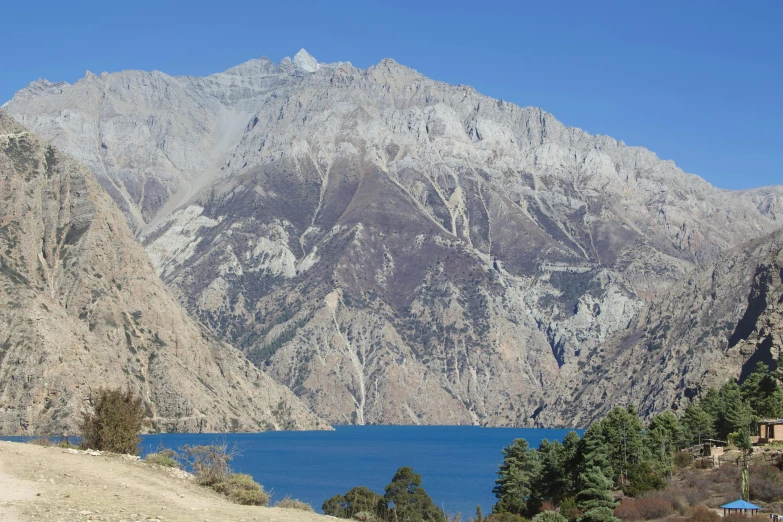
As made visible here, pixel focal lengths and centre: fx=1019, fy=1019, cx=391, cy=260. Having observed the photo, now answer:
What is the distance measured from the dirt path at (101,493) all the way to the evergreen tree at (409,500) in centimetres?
3646

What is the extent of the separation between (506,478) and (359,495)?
12.6 m

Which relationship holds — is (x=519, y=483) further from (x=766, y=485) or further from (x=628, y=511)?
(x=766, y=485)

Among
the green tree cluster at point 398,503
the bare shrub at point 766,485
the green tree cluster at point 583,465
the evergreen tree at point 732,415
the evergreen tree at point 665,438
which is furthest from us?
the evergreen tree at point 732,415

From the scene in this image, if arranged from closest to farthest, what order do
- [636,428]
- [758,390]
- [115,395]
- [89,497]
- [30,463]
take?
[89,497], [30,463], [115,395], [636,428], [758,390]

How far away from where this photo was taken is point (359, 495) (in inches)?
3095

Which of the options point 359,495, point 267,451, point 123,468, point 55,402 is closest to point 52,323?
point 55,402

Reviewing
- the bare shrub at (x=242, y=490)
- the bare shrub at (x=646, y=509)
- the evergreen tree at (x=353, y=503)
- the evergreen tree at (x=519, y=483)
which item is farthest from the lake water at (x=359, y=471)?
the bare shrub at (x=242, y=490)

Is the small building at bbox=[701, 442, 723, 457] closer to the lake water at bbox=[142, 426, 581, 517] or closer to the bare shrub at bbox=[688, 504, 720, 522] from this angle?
the lake water at bbox=[142, 426, 581, 517]

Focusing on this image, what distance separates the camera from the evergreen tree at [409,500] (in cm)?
7434

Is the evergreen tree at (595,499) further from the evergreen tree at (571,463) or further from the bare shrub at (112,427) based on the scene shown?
the bare shrub at (112,427)

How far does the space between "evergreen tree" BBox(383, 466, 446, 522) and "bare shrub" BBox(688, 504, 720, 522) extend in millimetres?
18991

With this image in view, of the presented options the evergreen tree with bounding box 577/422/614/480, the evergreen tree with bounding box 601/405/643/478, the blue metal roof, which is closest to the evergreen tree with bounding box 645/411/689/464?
the evergreen tree with bounding box 601/405/643/478

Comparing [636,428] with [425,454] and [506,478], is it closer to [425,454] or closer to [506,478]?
[506,478]

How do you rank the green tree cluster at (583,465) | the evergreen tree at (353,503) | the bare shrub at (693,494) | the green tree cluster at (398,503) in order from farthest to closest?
the evergreen tree at (353,503), the green tree cluster at (583,465), the green tree cluster at (398,503), the bare shrub at (693,494)
